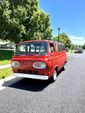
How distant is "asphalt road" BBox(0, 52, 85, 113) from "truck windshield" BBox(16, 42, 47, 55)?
1.44 meters

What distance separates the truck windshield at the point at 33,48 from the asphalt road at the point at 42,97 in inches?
56.8

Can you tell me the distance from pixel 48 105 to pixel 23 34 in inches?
655

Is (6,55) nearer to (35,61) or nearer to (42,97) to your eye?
(35,61)

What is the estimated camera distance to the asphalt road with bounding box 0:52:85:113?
18.1 feet

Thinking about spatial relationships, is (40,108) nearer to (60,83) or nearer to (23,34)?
(60,83)

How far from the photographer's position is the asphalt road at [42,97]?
552 cm

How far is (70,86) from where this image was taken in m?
8.32

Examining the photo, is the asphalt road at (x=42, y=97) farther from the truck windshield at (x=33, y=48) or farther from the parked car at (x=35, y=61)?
the truck windshield at (x=33, y=48)

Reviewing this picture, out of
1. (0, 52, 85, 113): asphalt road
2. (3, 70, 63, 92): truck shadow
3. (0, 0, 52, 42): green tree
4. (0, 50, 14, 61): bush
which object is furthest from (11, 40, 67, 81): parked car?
(0, 0, 52, 42): green tree

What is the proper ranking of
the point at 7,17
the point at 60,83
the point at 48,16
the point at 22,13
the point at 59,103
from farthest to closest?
the point at 48,16 → the point at 22,13 → the point at 7,17 → the point at 60,83 → the point at 59,103

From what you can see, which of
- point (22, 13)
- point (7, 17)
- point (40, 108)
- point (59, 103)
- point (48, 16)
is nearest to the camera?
point (40, 108)

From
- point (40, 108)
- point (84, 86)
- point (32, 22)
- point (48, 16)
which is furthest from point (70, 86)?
point (48, 16)

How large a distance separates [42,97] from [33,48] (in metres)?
2.95

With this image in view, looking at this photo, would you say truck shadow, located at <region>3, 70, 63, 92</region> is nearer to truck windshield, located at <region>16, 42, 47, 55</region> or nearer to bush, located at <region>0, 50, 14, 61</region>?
truck windshield, located at <region>16, 42, 47, 55</region>
